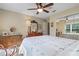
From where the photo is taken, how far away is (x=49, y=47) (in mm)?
1697

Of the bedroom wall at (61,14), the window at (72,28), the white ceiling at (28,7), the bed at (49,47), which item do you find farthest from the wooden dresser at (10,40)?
the window at (72,28)

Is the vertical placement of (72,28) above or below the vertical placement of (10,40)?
above

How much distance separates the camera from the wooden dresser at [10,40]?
172 cm

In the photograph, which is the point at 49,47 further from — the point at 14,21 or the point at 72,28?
the point at 14,21

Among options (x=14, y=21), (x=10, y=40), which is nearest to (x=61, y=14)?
(x=14, y=21)

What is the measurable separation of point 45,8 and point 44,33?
384 millimetres

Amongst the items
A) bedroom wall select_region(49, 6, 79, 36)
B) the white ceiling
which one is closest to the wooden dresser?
the white ceiling

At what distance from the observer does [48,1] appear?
1.70 metres

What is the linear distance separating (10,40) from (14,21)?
29 centimetres

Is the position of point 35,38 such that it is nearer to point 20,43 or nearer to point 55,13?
point 20,43

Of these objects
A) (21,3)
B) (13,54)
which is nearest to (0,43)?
(13,54)

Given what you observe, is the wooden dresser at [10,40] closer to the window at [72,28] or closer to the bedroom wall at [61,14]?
the bedroom wall at [61,14]

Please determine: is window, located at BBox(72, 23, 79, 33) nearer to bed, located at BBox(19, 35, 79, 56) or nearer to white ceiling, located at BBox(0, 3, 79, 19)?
bed, located at BBox(19, 35, 79, 56)

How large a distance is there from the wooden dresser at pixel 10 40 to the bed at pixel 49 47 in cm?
9
